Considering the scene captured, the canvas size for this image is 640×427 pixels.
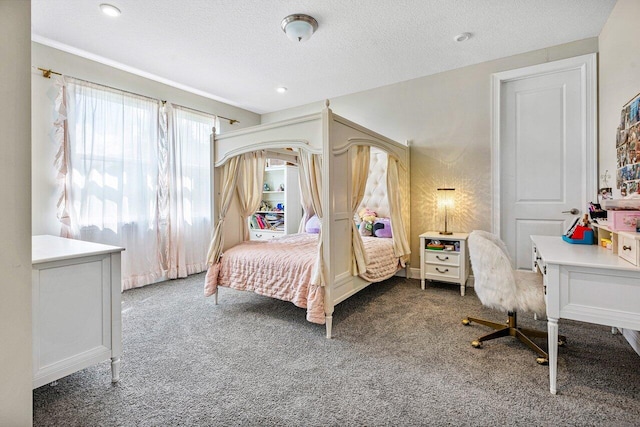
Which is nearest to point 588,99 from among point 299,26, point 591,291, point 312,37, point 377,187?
point 377,187

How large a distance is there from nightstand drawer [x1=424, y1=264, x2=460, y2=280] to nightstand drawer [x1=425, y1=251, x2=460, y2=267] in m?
0.05

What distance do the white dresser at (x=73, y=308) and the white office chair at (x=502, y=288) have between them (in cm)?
253

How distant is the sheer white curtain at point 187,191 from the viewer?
4.32 meters

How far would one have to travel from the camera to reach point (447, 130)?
160 inches

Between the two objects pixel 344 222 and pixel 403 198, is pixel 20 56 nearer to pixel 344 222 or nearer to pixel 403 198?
pixel 344 222

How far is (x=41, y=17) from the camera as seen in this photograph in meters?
2.75

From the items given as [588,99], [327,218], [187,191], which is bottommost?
[327,218]

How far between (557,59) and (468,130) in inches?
44.3

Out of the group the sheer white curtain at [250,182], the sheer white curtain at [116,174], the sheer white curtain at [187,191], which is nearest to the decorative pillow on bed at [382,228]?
the sheer white curtain at [250,182]

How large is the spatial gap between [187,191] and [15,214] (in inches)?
158

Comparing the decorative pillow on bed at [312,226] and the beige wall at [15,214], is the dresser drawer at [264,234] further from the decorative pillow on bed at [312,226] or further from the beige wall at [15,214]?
the beige wall at [15,214]

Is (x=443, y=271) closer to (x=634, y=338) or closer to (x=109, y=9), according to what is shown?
(x=634, y=338)

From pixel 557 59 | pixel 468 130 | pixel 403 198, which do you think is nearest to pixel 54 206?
pixel 403 198

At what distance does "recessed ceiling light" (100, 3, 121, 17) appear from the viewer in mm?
2604
